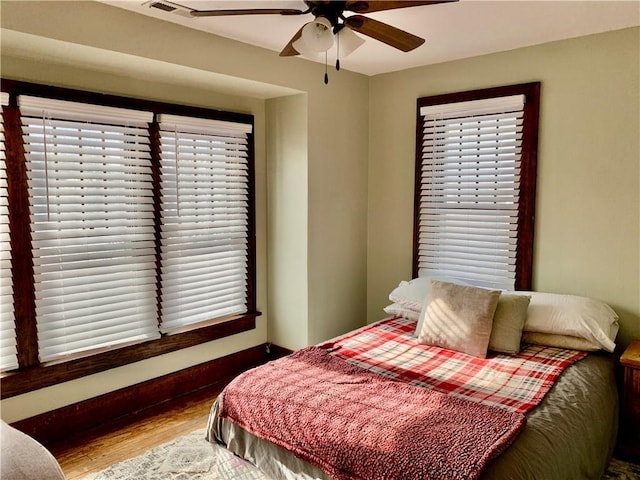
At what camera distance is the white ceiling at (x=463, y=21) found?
2533mm

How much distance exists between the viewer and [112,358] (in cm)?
311

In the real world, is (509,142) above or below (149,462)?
above

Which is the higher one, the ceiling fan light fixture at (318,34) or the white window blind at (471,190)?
the ceiling fan light fixture at (318,34)

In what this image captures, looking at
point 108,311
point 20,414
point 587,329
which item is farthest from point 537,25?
point 20,414

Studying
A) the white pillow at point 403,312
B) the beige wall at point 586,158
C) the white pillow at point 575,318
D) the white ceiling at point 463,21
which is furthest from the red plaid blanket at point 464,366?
the white ceiling at point 463,21

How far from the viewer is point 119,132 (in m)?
3.08

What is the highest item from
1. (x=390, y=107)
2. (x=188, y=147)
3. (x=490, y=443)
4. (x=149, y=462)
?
(x=390, y=107)

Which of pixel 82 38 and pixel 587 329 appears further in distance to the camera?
pixel 587 329

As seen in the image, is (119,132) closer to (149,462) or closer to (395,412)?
(149,462)

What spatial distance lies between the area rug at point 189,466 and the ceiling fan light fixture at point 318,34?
6.52ft

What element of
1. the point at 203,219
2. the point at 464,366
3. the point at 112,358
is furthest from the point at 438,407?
the point at 203,219

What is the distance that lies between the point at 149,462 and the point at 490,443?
1.89 metres

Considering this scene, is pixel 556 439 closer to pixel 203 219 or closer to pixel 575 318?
pixel 575 318

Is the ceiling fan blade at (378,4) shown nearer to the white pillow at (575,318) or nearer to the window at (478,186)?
the window at (478,186)
